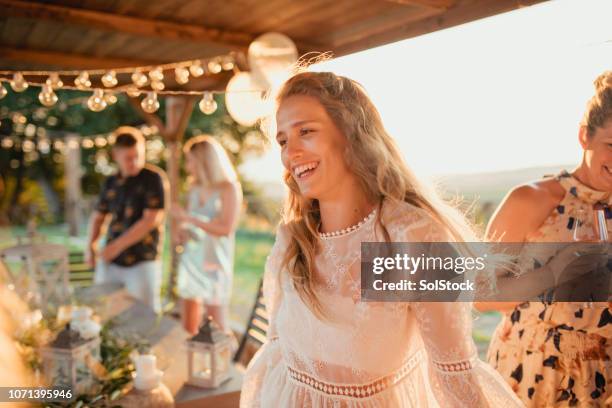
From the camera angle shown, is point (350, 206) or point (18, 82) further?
point (18, 82)

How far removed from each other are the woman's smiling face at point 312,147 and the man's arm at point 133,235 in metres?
2.46

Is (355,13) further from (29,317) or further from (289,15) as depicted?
(29,317)

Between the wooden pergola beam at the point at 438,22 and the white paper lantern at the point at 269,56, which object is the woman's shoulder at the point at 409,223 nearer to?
the wooden pergola beam at the point at 438,22

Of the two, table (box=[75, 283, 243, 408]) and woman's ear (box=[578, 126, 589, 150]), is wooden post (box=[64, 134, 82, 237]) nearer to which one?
table (box=[75, 283, 243, 408])

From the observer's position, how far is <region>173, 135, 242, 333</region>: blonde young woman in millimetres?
3225

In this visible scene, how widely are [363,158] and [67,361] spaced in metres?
1.11

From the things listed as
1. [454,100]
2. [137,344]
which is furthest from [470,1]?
[137,344]

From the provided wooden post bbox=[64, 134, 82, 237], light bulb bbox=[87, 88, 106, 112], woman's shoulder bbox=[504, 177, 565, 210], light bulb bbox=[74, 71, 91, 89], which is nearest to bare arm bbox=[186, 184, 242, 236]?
light bulb bbox=[74, 71, 91, 89]

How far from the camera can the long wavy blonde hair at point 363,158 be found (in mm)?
1216

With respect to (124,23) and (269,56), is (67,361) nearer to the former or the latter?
(269,56)

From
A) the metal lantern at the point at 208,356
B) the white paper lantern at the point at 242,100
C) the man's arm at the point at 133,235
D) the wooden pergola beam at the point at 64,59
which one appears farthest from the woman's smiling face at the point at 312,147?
the wooden pergola beam at the point at 64,59

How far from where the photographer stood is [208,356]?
178 cm

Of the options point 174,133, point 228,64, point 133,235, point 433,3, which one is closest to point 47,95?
point 228,64

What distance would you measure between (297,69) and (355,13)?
215cm
